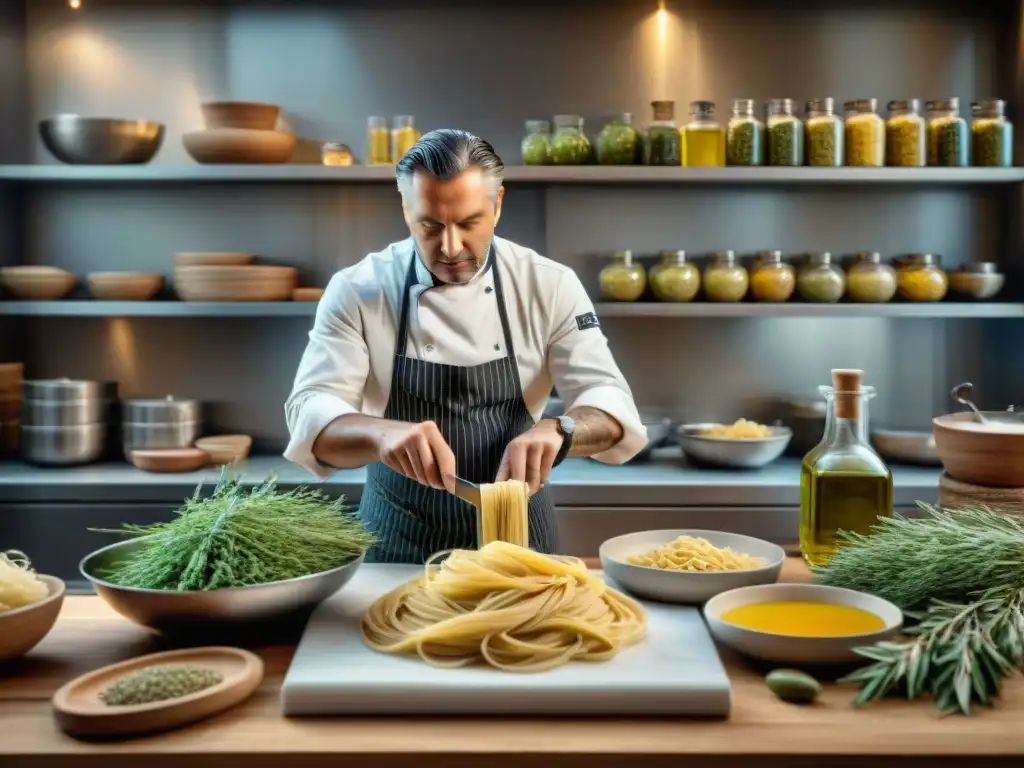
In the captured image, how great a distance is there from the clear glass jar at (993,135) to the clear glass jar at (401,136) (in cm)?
202

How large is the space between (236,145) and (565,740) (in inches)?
115

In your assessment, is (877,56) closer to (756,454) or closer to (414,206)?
(756,454)

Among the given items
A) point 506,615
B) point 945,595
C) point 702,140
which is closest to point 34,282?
point 702,140

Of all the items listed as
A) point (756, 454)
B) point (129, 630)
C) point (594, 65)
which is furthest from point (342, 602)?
point (594, 65)

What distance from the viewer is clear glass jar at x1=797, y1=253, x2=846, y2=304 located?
12.1ft

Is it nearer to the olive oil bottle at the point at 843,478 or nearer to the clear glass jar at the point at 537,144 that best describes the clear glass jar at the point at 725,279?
the clear glass jar at the point at 537,144

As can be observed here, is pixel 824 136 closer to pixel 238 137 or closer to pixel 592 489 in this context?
pixel 592 489

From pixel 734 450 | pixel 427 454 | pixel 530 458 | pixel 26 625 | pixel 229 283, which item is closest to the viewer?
pixel 26 625

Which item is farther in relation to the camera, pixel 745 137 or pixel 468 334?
pixel 745 137

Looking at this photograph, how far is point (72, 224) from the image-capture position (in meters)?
4.05

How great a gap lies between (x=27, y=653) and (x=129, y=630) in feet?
0.53

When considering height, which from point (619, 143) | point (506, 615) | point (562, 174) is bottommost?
point (506, 615)

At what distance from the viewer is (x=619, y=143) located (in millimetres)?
3662

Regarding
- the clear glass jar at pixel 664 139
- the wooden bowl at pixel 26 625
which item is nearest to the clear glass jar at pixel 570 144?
the clear glass jar at pixel 664 139
